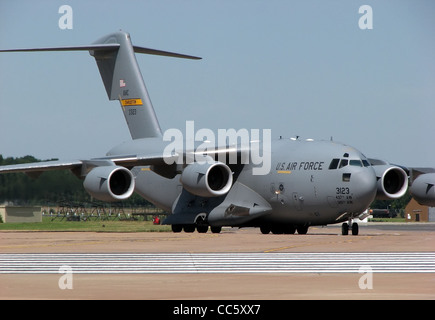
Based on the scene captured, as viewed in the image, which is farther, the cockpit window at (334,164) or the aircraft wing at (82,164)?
the aircraft wing at (82,164)

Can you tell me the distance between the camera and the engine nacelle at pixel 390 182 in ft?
113

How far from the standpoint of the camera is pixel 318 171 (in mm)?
33062

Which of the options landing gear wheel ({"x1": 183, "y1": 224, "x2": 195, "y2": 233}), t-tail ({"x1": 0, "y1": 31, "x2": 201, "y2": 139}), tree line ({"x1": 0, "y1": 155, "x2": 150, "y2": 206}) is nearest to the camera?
landing gear wheel ({"x1": 183, "y1": 224, "x2": 195, "y2": 233})

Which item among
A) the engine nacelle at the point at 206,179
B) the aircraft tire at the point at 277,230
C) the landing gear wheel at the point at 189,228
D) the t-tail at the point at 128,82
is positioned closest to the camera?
the engine nacelle at the point at 206,179

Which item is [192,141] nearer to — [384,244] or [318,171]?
[318,171]

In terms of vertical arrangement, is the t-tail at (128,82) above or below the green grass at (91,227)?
above

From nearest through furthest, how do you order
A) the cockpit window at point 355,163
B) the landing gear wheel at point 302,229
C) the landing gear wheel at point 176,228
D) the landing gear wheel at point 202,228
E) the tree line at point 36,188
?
the cockpit window at point 355,163 < the landing gear wheel at point 302,229 < the landing gear wheel at point 202,228 < the landing gear wheel at point 176,228 < the tree line at point 36,188

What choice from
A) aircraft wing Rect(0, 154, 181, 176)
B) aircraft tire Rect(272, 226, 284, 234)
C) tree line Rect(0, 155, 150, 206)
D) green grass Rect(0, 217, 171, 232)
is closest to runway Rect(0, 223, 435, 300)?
aircraft wing Rect(0, 154, 181, 176)

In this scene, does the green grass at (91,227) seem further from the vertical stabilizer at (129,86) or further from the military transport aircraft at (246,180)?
the vertical stabilizer at (129,86)

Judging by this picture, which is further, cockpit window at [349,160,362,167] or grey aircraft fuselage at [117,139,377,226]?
cockpit window at [349,160,362,167]

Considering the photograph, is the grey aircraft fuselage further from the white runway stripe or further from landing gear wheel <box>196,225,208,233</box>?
the white runway stripe

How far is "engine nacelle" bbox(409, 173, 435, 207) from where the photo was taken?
35625mm

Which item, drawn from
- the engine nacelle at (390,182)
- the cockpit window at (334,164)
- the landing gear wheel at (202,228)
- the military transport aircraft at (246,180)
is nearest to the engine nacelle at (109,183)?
the military transport aircraft at (246,180)

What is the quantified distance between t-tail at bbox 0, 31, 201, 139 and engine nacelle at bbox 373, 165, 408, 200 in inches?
451
